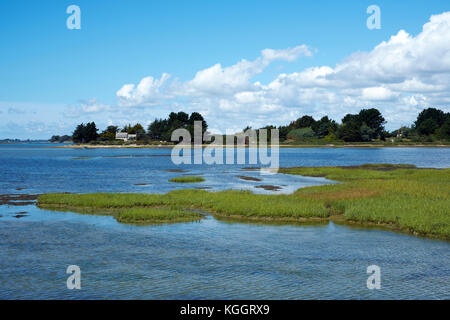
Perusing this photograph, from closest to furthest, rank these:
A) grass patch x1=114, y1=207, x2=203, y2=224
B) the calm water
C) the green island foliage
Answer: the calm water, the green island foliage, grass patch x1=114, y1=207, x2=203, y2=224

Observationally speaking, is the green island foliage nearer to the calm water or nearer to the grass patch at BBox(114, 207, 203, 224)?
the calm water

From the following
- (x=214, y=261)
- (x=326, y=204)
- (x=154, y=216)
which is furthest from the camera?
(x=326, y=204)

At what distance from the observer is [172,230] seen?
32219mm

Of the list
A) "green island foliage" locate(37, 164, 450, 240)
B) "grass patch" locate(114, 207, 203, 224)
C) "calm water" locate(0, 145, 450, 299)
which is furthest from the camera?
"grass patch" locate(114, 207, 203, 224)

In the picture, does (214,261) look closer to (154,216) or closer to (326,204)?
(154,216)

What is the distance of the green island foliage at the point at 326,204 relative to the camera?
105ft

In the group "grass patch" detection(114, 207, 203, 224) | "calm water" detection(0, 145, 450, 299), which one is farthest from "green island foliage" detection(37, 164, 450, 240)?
"grass patch" detection(114, 207, 203, 224)

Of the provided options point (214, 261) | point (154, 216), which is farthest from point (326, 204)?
point (214, 261)

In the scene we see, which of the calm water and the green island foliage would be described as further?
the green island foliage

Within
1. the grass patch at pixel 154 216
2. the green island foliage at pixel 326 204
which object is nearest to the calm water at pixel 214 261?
the grass patch at pixel 154 216

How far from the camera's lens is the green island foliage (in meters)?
32.2

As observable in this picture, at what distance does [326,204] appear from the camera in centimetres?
4022
